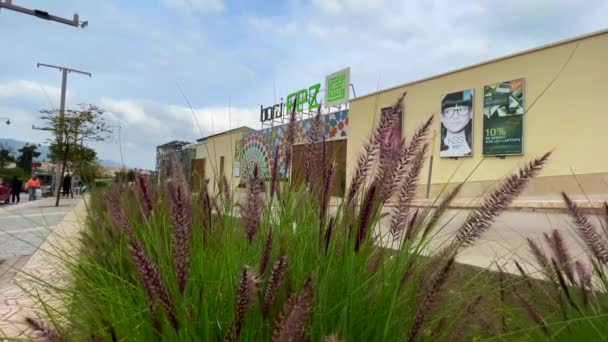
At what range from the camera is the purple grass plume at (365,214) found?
2.98ft

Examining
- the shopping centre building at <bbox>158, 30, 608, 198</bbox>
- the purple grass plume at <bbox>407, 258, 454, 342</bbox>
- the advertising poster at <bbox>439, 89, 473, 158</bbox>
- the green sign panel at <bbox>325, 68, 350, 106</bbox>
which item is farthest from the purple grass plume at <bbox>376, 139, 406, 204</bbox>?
the green sign panel at <bbox>325, 68, 350, 106</bbox>

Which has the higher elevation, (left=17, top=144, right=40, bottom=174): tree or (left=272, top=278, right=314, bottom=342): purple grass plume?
(left=17, top=144, right=40, bottom=174): tree

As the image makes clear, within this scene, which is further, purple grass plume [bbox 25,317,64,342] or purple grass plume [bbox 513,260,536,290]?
purple grass plume [bbox 513,260,536,290]

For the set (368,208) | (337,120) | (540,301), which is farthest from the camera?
(337,120)

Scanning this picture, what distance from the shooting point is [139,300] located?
1057mm

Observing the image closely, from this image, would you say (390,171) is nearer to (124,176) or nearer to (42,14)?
(124,176)

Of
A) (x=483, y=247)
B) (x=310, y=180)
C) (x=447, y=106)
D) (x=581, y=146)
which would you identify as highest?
(x=447, y=106)

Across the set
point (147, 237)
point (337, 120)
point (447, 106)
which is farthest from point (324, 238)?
point (337, 120)

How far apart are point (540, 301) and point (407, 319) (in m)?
0.51

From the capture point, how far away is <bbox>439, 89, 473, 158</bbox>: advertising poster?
1147 cm

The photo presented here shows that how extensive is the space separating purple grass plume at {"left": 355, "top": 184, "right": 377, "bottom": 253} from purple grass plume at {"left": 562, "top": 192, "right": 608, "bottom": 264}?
539mm

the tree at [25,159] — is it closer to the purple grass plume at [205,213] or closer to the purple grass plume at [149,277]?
the purple grass plume at [205,213]

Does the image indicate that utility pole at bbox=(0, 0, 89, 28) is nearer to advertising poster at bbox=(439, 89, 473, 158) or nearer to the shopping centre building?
the shopping centre building

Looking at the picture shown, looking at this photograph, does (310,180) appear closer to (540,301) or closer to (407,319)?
(407,319)
